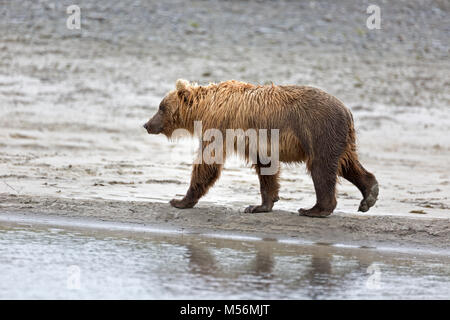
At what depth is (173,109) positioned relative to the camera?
365 inches

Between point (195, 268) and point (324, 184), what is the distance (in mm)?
1929

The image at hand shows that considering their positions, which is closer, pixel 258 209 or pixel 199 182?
pixel 199 182

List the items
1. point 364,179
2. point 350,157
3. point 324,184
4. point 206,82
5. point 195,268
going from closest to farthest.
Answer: point 195,268
point 324,184
point 350,157
point 364,179
point 206,82

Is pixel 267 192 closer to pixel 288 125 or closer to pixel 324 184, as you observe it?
pixel 324 184

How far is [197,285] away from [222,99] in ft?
9.22

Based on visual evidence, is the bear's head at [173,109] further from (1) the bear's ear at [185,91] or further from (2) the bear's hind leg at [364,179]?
(2) the bear's hind leg at [364,179]

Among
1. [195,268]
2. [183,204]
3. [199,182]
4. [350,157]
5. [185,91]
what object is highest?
[185,91]

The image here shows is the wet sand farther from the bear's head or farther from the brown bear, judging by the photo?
the bear's head

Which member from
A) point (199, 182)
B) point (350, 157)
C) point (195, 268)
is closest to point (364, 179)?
point (350, 157)

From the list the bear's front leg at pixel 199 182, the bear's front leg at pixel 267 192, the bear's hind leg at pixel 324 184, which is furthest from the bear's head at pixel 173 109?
the bear's hind leg at pixel 324 184

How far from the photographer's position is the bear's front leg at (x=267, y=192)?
8.88m

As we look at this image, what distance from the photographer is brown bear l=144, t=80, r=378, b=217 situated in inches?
325

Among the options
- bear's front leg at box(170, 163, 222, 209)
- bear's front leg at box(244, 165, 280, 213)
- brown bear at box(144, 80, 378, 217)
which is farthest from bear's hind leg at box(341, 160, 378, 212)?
bear's front leg at box(170, 163, 222, 209)

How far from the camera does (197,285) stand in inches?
257
